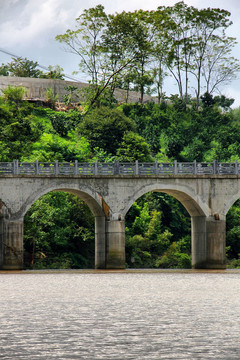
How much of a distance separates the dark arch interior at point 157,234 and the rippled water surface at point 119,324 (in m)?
28.9

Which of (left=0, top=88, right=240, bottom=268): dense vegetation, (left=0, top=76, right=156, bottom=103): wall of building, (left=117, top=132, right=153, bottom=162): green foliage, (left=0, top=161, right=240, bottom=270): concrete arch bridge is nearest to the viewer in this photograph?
(left=0, top=161, right=240, bottom=270): concrete arch bridge

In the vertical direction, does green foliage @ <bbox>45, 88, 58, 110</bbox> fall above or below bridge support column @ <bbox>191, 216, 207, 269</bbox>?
above

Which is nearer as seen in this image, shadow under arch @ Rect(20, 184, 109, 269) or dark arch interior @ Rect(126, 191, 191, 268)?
shadow under arch @ Rect(20, 184, 109, 269)

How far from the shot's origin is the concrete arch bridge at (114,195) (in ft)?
126

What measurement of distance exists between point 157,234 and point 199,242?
43.9ft

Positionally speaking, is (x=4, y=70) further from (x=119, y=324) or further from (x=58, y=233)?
(x=119, y=324)

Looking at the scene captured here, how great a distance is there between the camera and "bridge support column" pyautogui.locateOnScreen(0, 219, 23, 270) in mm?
37750

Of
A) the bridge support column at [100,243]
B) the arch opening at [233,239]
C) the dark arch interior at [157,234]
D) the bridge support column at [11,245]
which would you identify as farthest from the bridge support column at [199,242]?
the arch opening at [233,239]

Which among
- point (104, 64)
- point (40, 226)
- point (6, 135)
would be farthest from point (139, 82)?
point (40, 226)

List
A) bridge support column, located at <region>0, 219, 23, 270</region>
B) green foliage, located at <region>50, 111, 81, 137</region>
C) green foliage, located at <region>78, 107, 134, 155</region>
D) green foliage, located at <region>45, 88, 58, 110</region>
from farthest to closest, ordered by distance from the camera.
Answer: green foliage, located at <region>45, 88, 58, 110</region>, green foliage, located at <region>50, 111, 81, 137</region>, green foliage, located at <region>78, 107, 134, 155</region>, bridge support column, located at <region>0, 219, 23, 270</region>

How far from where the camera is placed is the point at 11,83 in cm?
7556

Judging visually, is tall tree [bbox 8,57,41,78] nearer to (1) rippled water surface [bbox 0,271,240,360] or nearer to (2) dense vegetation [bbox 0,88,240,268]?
(2) dense vegetation [bbox 0,88,240,268]

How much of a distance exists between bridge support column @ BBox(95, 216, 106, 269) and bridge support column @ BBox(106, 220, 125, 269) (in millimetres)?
734

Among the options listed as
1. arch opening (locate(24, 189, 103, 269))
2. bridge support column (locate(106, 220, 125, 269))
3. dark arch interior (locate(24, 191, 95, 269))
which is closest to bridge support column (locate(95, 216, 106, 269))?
bridge support column (locate(106, 220, 125, 269))
